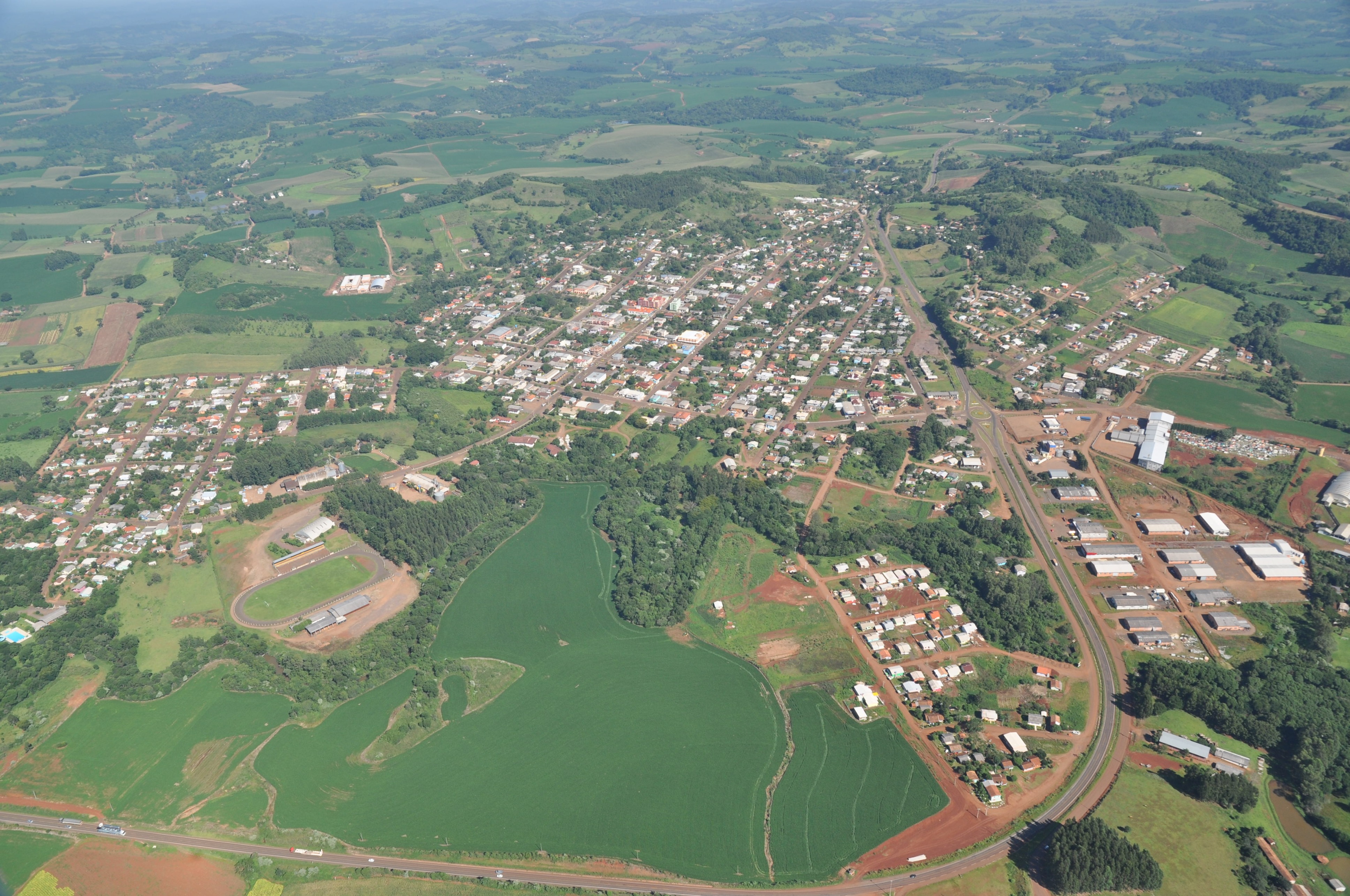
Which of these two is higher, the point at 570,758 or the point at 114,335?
the point at 114,335

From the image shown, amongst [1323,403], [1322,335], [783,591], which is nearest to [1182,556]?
[783,591]

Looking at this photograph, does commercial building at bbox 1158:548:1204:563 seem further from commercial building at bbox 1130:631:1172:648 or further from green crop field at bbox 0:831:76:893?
green crop field at bbox 0:831:76:893

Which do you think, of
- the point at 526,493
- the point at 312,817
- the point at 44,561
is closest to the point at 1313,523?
the point at 526,493

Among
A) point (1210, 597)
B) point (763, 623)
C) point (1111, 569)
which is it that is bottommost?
point (763, 623)

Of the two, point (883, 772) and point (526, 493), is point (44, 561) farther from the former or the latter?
point (883, 772)

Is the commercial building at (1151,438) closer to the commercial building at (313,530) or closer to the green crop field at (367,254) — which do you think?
the commercial building at (313,530)

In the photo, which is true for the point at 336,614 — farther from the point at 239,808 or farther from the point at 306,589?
the point at 239,808

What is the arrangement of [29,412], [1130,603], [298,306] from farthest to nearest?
[298,306]
[29,412]
[1130,603]
